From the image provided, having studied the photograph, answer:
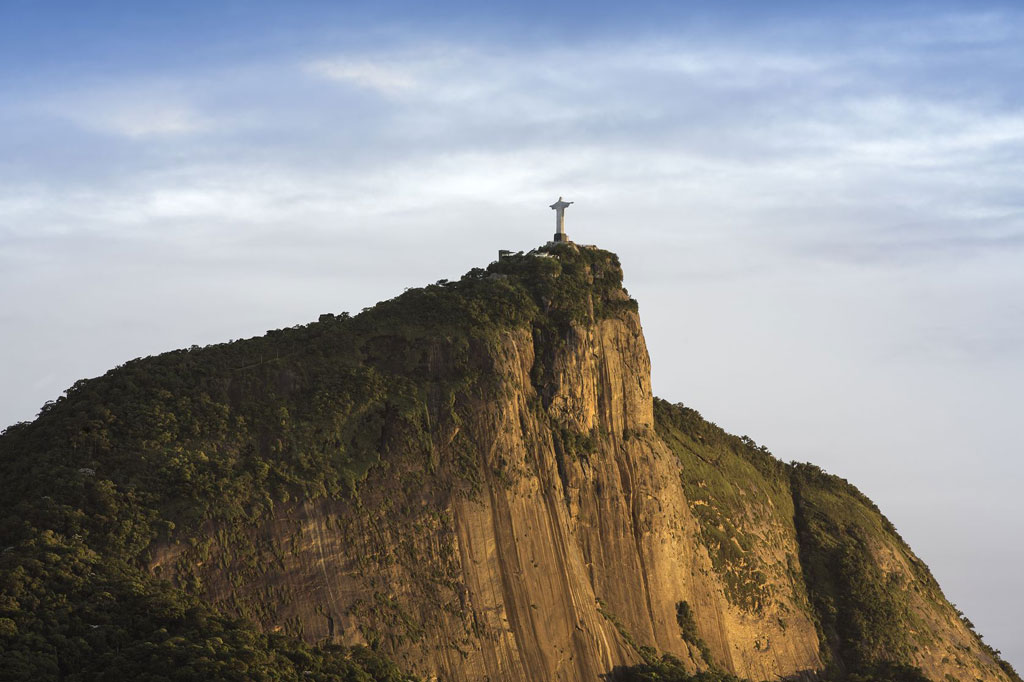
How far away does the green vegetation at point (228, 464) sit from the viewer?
52.2 meters

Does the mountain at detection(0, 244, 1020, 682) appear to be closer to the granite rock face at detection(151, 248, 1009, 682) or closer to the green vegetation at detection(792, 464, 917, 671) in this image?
the granite rock face at detection(151, 248, 1009, 682)

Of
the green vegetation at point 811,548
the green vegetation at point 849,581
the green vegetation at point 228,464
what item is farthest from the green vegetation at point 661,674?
the green vegetation at point 849,581

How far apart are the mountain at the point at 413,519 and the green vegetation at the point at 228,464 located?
103mm

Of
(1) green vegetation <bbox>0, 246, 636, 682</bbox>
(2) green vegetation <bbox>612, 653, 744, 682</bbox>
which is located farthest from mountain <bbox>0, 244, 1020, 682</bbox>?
(2) green vegetation <bbox>612, 653, 744, 682</bbox>

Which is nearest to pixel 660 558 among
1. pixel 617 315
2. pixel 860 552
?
pixel 617 315

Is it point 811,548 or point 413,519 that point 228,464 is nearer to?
point 413,519

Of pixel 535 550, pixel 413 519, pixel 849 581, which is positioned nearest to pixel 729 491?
pixel 849 581

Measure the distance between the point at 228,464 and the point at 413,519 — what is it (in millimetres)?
8096

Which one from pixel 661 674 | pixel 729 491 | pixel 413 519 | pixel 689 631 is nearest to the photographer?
pixel 413 519

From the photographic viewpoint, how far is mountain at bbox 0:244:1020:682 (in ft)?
180

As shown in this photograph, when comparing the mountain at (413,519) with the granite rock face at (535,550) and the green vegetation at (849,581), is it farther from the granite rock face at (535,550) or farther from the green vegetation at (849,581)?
the green vegetation at (849,581)

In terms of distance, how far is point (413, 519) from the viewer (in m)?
64.4

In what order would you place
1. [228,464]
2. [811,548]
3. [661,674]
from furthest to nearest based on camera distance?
[811,548], [661,674], [228,464]

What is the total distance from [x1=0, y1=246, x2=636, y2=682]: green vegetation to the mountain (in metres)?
0.10
